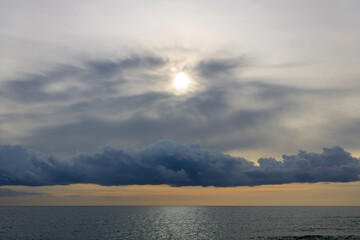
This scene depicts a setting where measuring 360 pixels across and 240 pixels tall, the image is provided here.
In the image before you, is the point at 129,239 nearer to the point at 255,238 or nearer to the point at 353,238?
the point at 255,238

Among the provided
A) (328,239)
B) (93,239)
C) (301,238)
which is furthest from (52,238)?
(328,239)

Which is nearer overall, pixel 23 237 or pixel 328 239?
pixel 328 239

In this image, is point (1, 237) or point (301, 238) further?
point (1, 237)

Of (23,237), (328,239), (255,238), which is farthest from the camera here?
(23,237)

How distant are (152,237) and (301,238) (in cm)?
5088

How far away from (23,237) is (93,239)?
27.5m

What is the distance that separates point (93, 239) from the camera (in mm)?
112438

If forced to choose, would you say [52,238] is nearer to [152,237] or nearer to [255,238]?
[152,237]

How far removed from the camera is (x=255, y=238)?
4338 inches

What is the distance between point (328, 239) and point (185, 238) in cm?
4680

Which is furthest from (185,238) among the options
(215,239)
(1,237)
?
(1,237)

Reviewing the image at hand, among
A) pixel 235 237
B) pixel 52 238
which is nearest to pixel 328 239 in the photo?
pixel 235 237

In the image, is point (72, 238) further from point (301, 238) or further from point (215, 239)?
point (301, 238)

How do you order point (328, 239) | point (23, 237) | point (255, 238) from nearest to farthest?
point (328, 239)
point (255, 238)
point (23, 237)
